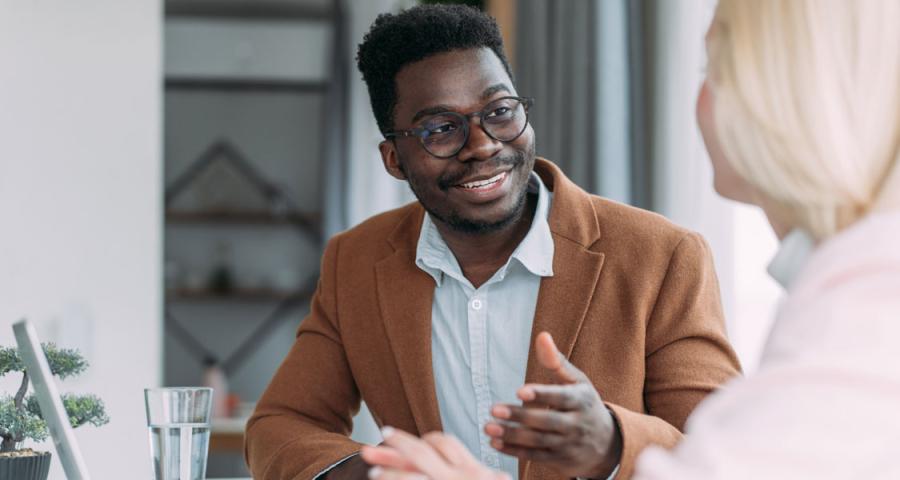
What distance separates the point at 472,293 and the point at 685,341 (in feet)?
1.20

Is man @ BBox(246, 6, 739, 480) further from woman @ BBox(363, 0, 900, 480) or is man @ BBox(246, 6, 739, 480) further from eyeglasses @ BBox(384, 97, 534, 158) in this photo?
woman @ BBox(363, 0, 900, 480)

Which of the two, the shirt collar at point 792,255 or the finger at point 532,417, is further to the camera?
the finger at point 532,417

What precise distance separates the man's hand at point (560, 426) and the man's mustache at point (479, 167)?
19.0 inches

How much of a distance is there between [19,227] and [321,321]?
967mm

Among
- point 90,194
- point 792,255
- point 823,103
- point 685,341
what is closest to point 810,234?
point 792,255

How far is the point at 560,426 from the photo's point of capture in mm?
1317

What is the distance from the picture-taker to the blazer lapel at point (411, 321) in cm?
185

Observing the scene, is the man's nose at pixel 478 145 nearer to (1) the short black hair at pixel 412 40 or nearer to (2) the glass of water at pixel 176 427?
(1) the short black hair at pixel 412 40

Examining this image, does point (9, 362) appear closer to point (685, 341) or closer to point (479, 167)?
point (479, 167)

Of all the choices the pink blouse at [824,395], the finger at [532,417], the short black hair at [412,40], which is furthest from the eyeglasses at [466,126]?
the pink blouse at [824,395]

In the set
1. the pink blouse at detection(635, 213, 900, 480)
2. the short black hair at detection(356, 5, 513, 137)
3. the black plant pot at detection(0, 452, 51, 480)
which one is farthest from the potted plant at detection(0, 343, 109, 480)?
the pink blouse at detection(635, 213, 900, 480)

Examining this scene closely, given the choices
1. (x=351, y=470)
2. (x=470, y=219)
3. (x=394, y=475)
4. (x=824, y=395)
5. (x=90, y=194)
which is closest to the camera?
(x=824, y=395)

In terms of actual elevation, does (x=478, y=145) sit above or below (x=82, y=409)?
above

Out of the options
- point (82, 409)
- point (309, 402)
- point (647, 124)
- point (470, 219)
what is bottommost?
point (309, 402)
